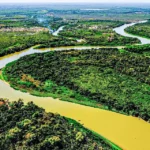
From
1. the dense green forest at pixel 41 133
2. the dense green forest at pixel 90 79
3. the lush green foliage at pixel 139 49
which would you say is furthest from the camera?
the lush green foliage at pixel 139 49

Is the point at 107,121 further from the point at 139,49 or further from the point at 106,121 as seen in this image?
the point at 139,49

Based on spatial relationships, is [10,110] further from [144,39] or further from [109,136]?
[144,39]

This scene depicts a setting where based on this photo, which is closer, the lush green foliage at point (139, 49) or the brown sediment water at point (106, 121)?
the brown sediment water at point (106, 121)

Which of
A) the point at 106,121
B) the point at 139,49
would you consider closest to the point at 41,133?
the point at 106,121

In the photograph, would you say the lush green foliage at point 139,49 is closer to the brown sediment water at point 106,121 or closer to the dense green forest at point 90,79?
the dense green forest at point 90,79


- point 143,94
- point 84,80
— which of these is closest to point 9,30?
point 84,80

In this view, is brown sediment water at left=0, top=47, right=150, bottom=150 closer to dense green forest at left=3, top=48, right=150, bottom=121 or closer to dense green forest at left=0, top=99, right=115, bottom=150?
dense green forest at left=3, top=48, right=150, bottom=121

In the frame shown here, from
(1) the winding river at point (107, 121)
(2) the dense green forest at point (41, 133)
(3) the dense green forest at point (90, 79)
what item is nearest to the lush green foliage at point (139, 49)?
(3) the dense green forest at point (90, 79)
